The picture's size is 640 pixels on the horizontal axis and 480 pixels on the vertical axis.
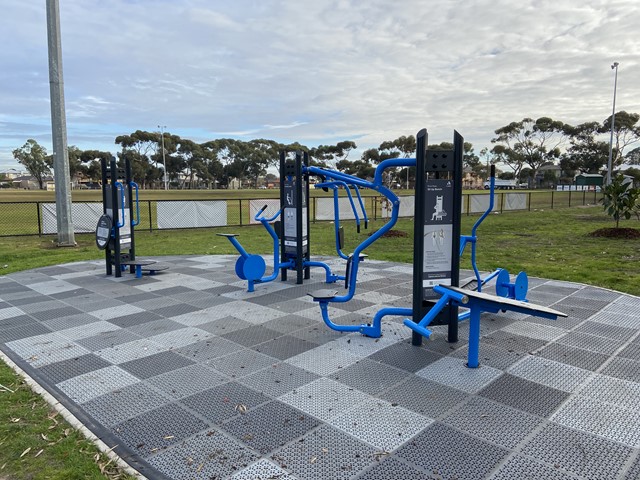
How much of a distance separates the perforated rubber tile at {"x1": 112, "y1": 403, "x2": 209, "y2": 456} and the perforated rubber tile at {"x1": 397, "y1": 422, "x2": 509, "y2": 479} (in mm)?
1321

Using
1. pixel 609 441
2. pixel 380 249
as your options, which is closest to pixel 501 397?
pixel 609 441

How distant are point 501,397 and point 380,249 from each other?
7.98 meters

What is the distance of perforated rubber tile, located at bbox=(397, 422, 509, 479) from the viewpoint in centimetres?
240

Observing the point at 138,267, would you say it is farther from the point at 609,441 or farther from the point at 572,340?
the point at 609,441

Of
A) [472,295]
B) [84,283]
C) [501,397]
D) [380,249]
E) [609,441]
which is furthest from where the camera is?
[380,249]

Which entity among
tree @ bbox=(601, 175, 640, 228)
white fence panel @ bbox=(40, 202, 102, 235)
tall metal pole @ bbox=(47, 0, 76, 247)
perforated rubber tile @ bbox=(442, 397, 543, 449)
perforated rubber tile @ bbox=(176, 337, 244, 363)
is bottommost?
perforated rubber tile @ bbox=(442, 397, 543, 449)

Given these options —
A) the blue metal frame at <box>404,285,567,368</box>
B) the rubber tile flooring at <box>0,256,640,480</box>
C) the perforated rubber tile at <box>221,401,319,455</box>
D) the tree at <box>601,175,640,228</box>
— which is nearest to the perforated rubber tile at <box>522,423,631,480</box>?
the rubber tile flooring at <box>0,256,640,480</box>

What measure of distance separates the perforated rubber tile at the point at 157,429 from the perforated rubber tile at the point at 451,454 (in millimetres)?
1321

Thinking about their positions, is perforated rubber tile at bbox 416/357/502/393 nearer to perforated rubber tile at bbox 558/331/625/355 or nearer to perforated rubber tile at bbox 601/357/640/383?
perforated rubber tile at bbox 601/357/640/383

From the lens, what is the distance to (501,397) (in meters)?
3.24

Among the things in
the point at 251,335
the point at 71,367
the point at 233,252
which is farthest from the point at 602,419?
the point at 233,252

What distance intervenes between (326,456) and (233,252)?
8558 mm

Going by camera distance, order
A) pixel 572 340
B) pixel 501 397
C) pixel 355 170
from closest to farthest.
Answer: pixel 501 397
pixel 572 340
pixel 355 170

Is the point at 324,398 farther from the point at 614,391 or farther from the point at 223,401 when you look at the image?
the point at 614,391
